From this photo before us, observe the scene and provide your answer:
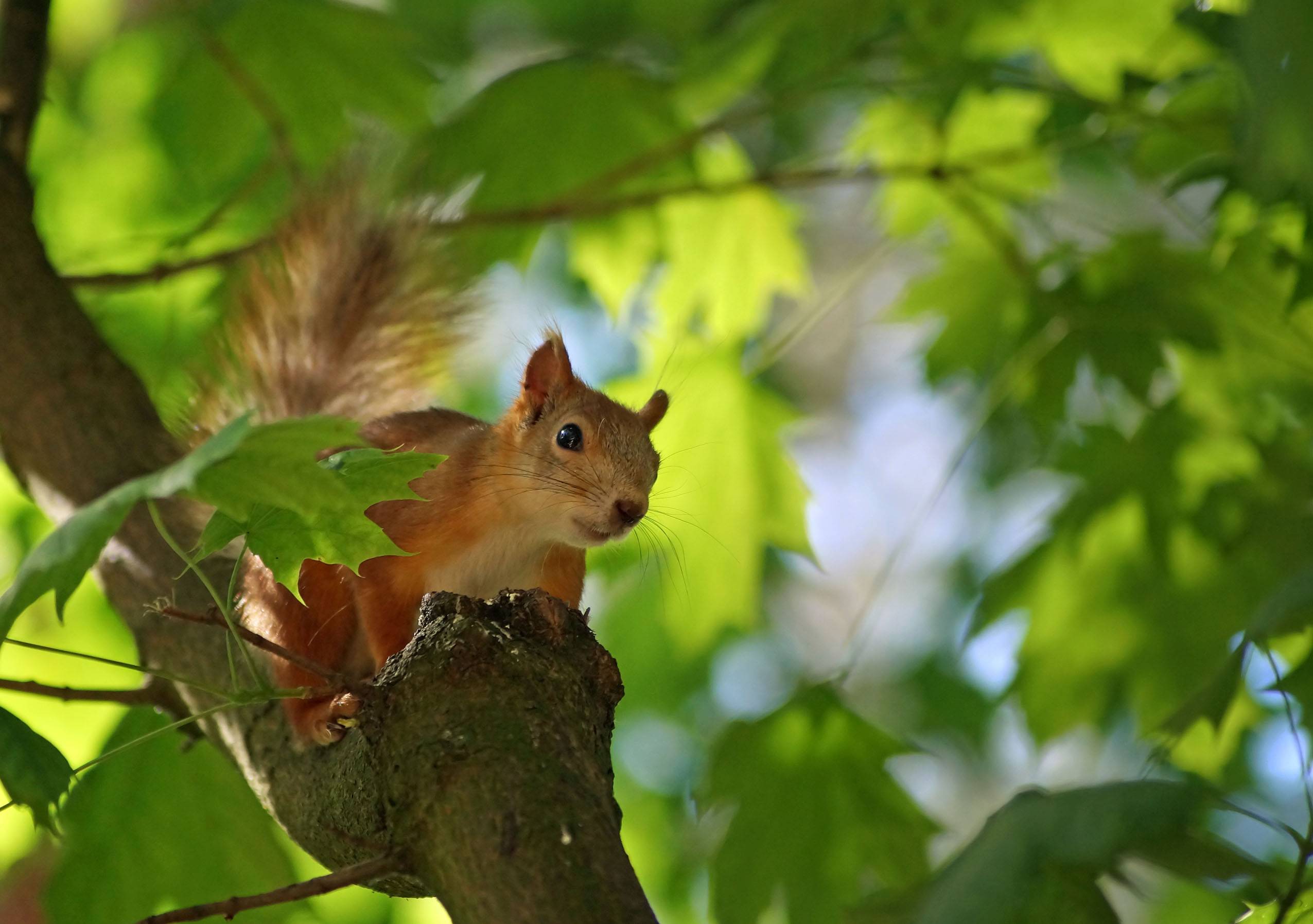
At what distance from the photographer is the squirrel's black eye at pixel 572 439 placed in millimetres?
1738

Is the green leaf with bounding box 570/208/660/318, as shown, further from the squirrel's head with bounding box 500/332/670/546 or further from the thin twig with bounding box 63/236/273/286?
the thin twig with bounding box 63/236/273/286

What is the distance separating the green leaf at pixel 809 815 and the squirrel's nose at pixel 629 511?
0.45 meters

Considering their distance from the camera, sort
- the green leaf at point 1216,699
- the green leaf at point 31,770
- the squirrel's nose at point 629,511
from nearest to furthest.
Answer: the green leaf at point 31,770 → the green leaf at point 1216,699 → the squirrel's nose at point 629,511

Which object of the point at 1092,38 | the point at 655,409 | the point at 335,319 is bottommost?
the point at 655,409

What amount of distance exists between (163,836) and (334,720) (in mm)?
549

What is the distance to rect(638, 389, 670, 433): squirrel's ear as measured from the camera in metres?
1.88

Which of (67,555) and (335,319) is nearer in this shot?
(67,555)

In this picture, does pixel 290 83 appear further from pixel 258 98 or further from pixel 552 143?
pixel 552 143

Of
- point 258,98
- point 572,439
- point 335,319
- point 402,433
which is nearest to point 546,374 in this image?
point 572,439

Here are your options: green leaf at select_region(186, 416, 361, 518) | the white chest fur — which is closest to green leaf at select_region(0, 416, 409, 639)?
green leaf at select_region(186, 416, 361, 518)

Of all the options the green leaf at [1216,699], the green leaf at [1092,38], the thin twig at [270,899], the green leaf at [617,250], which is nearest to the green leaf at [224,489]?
the thin twig at [270,899]

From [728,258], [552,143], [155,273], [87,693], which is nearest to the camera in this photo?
[87,693]

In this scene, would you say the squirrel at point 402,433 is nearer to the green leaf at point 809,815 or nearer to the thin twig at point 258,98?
the thin twig at point 258,98

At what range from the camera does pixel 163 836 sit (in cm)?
164
